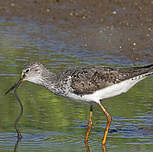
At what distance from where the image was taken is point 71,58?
41.3 feet

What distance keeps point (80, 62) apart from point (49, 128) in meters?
3.92

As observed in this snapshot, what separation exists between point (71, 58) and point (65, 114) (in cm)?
359

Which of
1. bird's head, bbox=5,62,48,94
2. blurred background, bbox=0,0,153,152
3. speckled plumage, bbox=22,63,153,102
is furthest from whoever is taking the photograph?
bird's head, bbox=5,62,48,94

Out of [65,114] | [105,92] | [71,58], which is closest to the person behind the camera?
[105,92]

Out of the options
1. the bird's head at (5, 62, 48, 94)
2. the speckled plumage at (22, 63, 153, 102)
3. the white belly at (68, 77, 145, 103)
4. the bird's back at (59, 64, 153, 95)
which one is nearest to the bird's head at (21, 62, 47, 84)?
the bird's head at (5, 62, 48, 94)

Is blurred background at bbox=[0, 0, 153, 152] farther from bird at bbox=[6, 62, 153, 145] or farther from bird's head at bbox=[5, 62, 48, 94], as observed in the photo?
bird's head at bbox=[5, 62, 48, 94]

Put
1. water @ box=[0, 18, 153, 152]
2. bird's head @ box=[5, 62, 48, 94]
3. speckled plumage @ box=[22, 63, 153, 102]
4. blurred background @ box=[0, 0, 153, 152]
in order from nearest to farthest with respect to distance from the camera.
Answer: water @ box=[0, 18, 153, 152], blurred background @ box=[0, 0, 153, 152], speckled plumage @ box=[22, 63, 153, 102], bird's head @ box=[5, 62, 48, 94]

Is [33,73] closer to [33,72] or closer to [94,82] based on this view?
[33,72]

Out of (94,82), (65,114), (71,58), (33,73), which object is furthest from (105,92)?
(71,58)

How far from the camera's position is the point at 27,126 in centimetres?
866

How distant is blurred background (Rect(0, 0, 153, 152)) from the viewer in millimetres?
8281

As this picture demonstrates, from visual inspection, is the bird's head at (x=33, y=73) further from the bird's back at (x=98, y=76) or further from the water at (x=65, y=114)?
the water at (x=65, y=114)

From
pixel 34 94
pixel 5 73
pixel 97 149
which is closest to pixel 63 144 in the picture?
pixel 97 149

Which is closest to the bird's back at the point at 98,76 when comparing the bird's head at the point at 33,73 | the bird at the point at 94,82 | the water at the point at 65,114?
the bird at the point at 94,82
